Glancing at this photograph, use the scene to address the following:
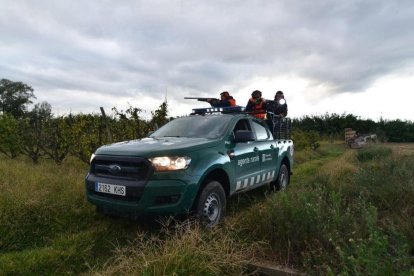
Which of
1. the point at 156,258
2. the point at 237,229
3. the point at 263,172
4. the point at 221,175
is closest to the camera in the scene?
the point at 156,258

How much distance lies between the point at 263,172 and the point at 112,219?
2813mm

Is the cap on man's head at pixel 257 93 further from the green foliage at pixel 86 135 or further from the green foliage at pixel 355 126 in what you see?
the green foliage at pixel 355 126

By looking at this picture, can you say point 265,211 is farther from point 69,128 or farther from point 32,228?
point 69,128

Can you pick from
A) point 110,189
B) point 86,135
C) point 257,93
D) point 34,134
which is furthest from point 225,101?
point 34,134

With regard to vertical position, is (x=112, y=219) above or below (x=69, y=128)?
below

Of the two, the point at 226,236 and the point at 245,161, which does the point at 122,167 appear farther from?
the point at 245,161

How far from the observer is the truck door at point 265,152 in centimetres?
618

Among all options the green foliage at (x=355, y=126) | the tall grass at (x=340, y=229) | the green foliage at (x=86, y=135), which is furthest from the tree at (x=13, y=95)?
the tall grass at (x=340, y=229)

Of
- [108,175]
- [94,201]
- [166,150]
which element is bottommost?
[94,201]

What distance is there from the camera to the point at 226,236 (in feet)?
11.8

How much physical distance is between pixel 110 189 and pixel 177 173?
0.89 metres

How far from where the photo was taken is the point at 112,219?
16.8ft

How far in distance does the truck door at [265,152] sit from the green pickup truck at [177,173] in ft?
2.24

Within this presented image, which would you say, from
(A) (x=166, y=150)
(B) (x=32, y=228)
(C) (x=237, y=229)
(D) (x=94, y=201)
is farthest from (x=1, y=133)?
(C) (x=237, y=229)
